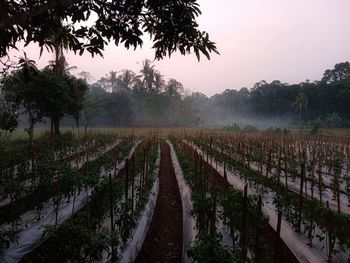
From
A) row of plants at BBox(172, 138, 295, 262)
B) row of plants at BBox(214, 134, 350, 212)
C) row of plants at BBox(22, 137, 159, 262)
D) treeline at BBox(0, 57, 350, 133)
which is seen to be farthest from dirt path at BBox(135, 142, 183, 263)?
treeline at BBox(0, 57, 350, 133)

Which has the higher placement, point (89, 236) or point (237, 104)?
point (237, 104)

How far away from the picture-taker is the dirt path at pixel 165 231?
5954 mm

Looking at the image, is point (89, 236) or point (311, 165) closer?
point (89, 236)

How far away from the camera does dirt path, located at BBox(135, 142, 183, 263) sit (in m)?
5.95

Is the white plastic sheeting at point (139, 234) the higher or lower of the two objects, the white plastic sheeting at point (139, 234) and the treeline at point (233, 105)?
the lower

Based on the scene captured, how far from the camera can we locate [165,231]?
731 centimetres

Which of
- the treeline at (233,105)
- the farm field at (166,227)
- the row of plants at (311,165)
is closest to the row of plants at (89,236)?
the farm field at (166,227)

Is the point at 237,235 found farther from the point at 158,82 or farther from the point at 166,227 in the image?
the point at 158,82

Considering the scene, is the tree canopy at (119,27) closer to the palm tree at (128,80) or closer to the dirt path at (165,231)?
the dirt path at (165,231)

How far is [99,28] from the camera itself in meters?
3.77

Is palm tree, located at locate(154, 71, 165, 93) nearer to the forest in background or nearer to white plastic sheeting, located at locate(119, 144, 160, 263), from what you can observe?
the forest in background

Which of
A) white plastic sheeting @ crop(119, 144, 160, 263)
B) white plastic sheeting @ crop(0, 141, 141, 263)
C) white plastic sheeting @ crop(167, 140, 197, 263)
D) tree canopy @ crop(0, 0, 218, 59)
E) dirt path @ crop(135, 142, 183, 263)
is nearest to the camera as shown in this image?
tree canopy @ crop(0, 0, 218, 59)

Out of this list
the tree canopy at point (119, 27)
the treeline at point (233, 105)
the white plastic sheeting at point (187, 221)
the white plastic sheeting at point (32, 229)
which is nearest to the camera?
the tree canopy at point (119, 27)

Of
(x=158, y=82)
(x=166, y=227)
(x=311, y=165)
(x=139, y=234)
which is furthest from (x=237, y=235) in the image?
(x=158, y=82)
